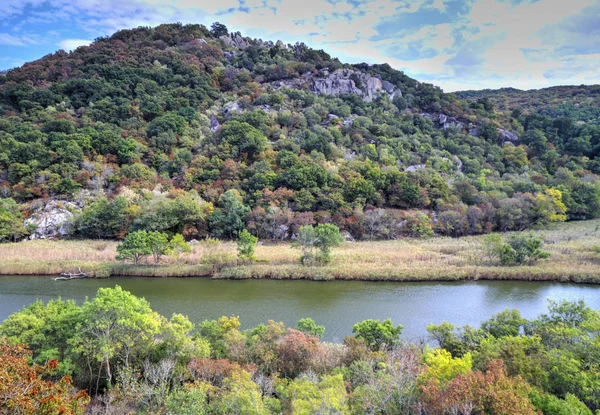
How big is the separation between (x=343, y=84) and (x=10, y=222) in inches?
2695

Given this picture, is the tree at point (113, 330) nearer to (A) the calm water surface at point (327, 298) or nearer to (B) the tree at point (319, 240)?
(A) the calm water surface at point (327, 298)

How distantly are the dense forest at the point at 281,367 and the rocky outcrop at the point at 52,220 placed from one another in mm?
34715

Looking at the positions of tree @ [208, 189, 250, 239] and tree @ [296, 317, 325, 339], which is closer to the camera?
tree @ [296, 317, 325, 339]

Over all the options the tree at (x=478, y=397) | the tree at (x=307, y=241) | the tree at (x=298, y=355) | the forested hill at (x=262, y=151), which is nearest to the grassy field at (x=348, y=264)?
the tree at (x=307, y=241)

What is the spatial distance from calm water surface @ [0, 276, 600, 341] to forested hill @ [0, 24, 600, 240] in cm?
1371

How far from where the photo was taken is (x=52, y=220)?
4525 centimetres

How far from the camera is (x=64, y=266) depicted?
3325 cm

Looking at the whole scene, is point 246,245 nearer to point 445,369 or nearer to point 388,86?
point 445,369

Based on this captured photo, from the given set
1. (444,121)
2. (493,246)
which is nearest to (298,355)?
(493,246)

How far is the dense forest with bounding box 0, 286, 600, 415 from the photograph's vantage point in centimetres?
982

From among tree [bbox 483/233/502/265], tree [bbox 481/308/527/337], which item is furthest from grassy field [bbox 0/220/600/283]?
tree [bbox 481/308/527/337]

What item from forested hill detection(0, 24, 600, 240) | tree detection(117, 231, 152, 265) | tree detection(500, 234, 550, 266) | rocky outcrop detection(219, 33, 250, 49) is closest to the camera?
tree detection(500, 234, 550, 266)

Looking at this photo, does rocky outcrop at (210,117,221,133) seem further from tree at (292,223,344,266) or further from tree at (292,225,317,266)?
tree at (292,223,344,266)

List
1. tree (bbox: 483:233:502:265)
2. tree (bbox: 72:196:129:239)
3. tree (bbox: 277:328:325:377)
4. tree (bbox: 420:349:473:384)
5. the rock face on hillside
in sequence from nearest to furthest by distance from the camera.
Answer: tree (bbox: 420:349:473:384) → tree (bbox: 277:328:325:377) → tree (bbox: 483:233:502:265) → tree (bbox: 72:196:129:239) → the rock face on hillside
